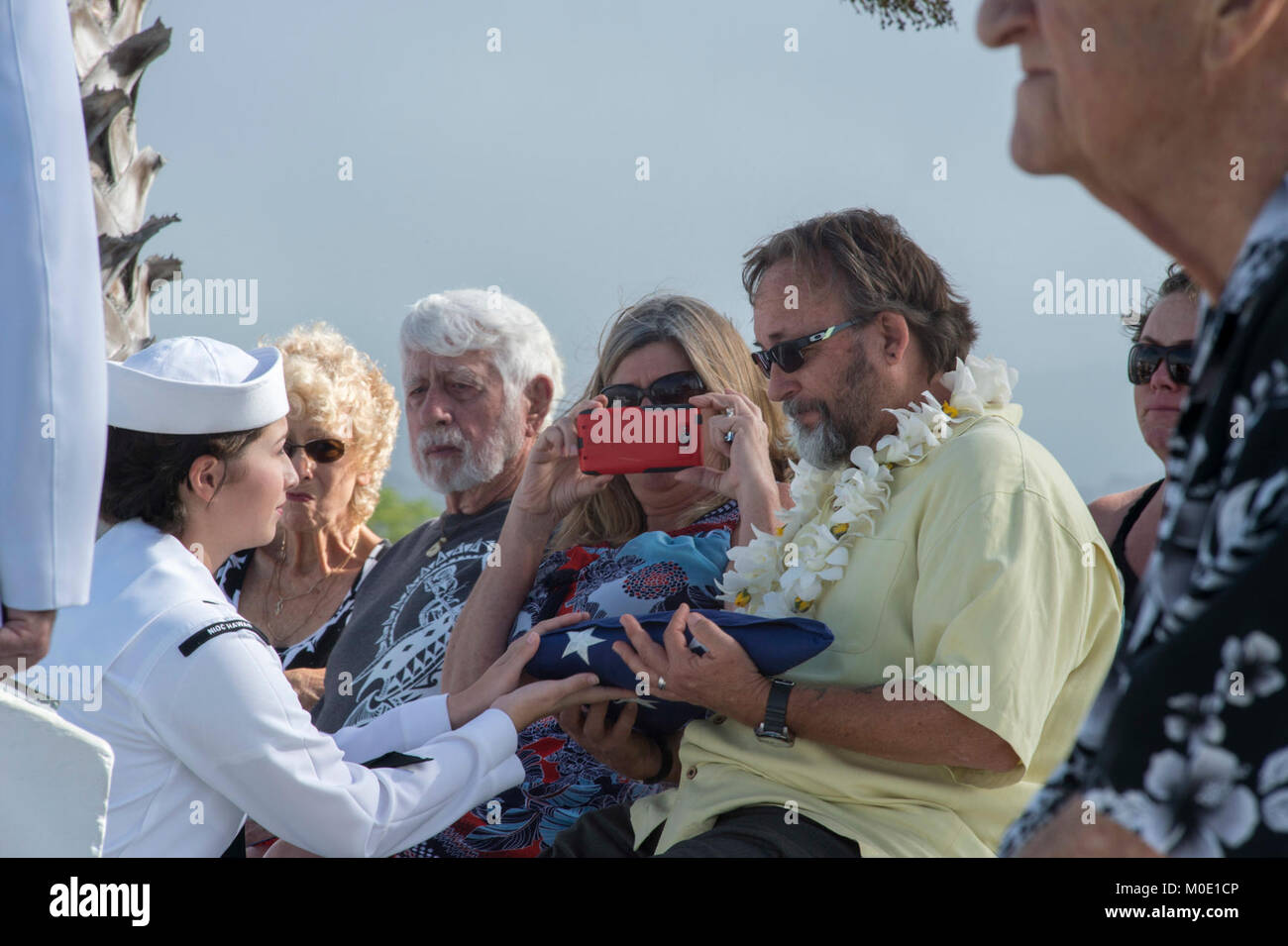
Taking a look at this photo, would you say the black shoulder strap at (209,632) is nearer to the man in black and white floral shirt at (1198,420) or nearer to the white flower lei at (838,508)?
the white flower lei at (838,508)

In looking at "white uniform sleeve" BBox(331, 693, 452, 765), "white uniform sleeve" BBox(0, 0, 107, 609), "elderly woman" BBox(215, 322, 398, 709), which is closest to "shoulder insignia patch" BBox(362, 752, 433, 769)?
"white uniform sleeve" BBox(331, 693, 452, 765)

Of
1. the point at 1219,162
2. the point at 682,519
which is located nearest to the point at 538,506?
the point at 682,519

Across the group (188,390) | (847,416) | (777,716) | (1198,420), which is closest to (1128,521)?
(847,416)

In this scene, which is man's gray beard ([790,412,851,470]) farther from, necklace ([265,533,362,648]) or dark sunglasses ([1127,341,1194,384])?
necklace ([265,533,362,648])

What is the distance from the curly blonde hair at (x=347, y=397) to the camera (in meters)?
4.42

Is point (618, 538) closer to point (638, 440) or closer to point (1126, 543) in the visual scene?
point (638, 440)

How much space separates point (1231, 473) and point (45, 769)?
1.44m

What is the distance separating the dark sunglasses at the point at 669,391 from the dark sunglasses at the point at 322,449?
57.5 inches

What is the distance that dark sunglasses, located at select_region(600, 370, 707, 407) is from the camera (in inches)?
136

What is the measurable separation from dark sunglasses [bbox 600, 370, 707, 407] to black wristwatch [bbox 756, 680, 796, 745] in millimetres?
1169

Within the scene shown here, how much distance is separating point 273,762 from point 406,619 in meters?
1.47

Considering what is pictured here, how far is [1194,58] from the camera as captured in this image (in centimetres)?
93

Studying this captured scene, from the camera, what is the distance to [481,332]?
404 centimetres
